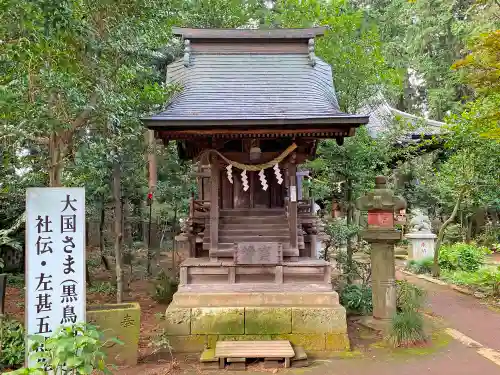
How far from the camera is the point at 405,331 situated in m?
6.59

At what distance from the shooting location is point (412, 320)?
6695mm

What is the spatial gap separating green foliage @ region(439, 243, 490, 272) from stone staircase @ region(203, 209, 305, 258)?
821cm

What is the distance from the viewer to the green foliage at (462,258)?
42.2 feet

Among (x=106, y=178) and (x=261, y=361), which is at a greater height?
(x=106, y=178)

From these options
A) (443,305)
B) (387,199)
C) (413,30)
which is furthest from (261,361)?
(413,30)

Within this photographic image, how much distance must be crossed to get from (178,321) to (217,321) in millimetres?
660

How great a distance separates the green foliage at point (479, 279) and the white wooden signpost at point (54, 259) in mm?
10078

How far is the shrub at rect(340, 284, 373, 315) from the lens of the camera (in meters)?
8.43

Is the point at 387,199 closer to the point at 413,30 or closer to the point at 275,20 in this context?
the point at 275,20

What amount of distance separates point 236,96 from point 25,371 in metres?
5.93

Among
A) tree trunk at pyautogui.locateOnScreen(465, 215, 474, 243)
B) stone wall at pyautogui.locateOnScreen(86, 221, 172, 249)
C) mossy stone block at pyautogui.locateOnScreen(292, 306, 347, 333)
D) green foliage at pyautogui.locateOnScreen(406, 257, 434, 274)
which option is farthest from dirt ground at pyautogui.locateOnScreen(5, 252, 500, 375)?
tree trunk at pyautogui.locateOnScreen(465, 215, 474, 243)

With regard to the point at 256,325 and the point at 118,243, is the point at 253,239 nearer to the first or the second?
the point at 256,325

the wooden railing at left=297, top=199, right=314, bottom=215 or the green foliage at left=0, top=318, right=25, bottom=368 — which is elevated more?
the wooden railing at left=297, top=199, right=314, bottom=215

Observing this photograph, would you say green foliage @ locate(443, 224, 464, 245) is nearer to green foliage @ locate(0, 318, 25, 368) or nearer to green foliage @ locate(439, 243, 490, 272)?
green foliage @ locate(439, 243, 490, 272)
